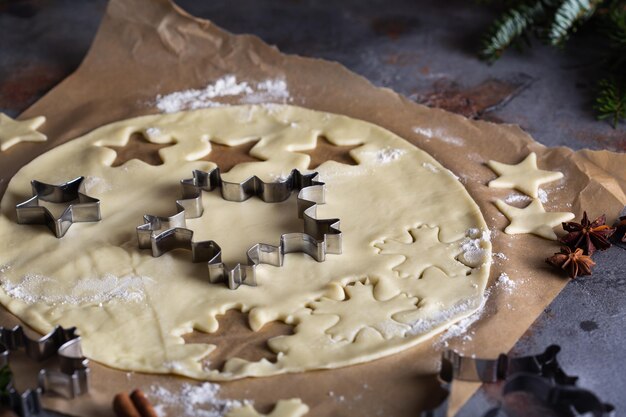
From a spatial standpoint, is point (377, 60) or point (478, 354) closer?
point (478, 354)

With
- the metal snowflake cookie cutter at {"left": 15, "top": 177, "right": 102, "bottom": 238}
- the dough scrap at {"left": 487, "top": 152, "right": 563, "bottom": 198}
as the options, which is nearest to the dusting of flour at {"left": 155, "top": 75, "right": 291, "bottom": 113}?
the metal snowflake cookie cutter at {"left": 15, "top": 177, "right": 102, "bottom": 238}

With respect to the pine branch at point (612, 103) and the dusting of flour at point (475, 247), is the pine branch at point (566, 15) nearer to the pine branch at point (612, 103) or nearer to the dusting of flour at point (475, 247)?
the pine branch at point (612, 103)

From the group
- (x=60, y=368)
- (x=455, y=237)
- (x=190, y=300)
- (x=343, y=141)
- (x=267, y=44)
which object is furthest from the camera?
(x=267, y=44)

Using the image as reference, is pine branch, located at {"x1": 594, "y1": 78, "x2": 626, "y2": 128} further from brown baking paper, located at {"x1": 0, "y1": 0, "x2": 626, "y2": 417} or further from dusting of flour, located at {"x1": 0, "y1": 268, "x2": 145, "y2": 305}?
dusting of flour, located at {"x1": 0, "y1": 268, "x2": 145, "y2": 305}

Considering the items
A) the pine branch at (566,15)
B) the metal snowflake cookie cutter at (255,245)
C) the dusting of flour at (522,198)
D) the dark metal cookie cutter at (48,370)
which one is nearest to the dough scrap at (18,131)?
the metal snowflake cookie cutter at (255,245)

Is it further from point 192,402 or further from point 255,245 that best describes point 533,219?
point 192,402

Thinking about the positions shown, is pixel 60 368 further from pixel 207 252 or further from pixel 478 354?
pixel 478 354

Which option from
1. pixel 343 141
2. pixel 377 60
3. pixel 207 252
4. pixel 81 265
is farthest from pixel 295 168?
pixel 377 60

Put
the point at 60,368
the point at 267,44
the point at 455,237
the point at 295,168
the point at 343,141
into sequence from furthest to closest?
the point at 267,44 → the point at 343,141 → the point at 295,168 → the point at 455,237 → the point at 60,368
